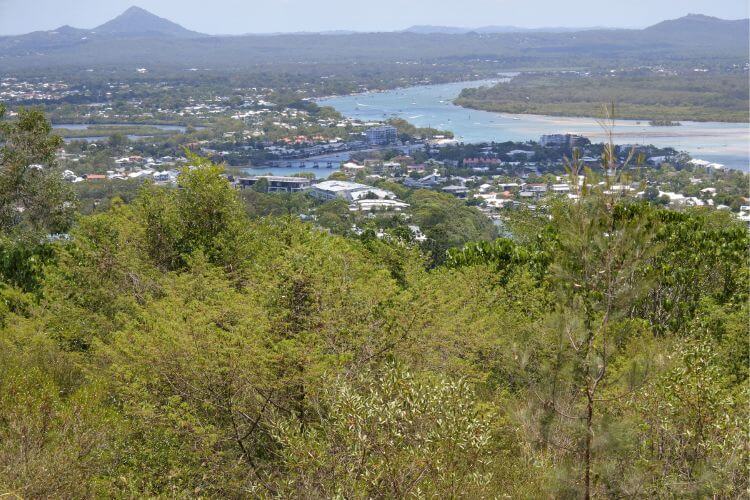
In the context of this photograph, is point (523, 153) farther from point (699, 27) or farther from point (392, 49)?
point (699, 27)

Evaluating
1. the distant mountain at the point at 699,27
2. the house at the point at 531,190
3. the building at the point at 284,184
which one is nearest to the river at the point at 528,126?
the house at the point at 531,190

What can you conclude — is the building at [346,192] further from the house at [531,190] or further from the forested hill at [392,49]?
the forested hill at [392,49]

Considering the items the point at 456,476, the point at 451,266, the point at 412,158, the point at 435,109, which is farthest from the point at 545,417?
the point at 435,109

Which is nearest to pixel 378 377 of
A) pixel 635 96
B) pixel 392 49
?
pixel 635 96

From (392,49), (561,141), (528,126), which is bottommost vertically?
(561,141)

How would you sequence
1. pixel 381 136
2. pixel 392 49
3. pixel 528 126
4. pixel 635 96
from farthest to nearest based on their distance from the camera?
pixel 392 49 < pixel 635 96 < pixel 528 126 < pixel 381 136

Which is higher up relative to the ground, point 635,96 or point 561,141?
point 635,96

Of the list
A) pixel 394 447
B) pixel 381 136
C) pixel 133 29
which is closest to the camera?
pixel 394 447
